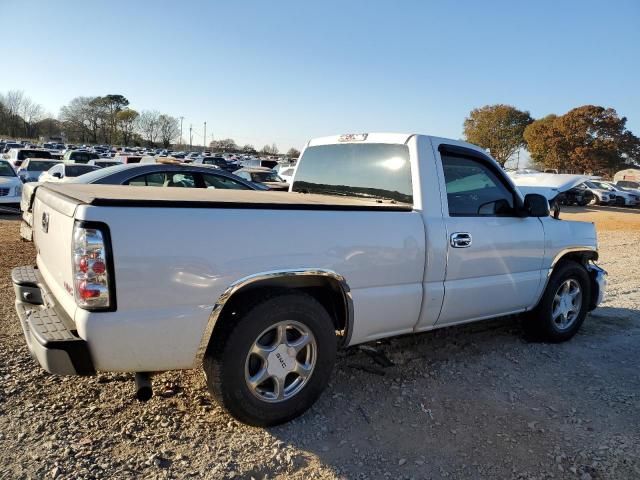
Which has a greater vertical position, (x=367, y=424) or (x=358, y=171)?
(x=358, y=171)

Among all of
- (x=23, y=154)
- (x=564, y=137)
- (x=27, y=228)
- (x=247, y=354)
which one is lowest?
(x=247, y=354)

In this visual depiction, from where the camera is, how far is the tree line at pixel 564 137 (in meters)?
56.2

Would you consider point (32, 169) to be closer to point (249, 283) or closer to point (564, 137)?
point (249, 283)

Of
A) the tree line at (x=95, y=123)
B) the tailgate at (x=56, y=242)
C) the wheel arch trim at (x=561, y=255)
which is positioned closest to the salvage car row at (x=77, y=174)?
the tailgate at (x=56, y=242)

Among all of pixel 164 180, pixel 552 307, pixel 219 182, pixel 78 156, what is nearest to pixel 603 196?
pixel 219 182

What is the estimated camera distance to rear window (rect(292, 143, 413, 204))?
3.93m

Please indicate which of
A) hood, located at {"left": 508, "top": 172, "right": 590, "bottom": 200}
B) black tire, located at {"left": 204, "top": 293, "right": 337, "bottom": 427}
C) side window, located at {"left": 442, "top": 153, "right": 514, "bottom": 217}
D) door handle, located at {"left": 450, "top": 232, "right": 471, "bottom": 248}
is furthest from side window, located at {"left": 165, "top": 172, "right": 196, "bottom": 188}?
black tire, located at {"left": 204, "top": 293, "right": 337, "bottom": 427}

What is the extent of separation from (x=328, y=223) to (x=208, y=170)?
6.95 m

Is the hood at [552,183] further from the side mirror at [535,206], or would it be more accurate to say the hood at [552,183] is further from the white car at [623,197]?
the white car at [623,197]

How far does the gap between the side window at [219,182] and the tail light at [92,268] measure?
7230 mm

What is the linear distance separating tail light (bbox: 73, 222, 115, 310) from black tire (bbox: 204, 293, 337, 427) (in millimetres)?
712

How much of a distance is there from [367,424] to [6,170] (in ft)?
50.4

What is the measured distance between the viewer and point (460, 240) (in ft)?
12.4

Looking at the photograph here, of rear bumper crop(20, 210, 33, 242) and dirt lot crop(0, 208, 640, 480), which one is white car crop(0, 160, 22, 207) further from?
dirt lot crop(0, 208, 640, 480)
